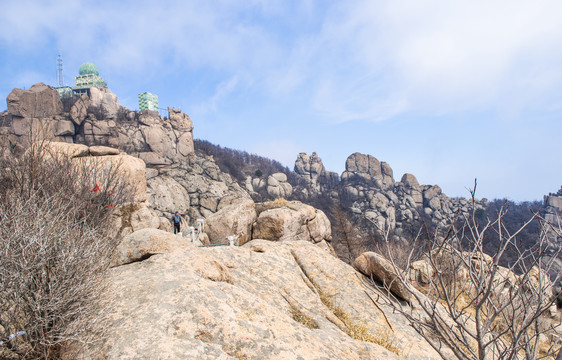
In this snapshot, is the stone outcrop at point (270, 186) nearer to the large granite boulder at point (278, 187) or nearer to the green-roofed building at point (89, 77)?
the large granite boulder at point (278, 187)

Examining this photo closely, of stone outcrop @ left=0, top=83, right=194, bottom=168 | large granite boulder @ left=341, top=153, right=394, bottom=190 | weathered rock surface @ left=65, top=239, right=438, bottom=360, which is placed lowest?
weathered rock surface @ left=65, top=239, right=438, bottom=360

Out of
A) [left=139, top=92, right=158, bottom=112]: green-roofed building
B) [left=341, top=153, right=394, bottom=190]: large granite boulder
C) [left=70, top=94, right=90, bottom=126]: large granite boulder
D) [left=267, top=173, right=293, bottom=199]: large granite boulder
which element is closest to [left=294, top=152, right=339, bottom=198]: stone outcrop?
[left=341, top=153, right=394, bottom=190]: large granite boulder

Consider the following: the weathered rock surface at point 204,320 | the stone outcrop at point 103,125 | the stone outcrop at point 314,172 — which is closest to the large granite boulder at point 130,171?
the weathered rock surface at point 204,320

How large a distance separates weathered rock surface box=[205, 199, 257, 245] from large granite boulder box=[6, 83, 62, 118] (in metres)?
54.5

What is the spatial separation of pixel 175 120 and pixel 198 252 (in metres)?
73.5

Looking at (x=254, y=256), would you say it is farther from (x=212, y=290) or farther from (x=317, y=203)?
(x=317, y=203)

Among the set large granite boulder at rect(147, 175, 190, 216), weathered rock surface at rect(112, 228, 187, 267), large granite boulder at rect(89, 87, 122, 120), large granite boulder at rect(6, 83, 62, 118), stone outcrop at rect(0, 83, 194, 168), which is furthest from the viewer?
large granite boulder at rect(89, 87, 122, 120)

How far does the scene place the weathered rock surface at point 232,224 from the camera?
59.2 ft

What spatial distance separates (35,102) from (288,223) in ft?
208

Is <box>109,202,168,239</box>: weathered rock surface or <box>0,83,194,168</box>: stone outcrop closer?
<box>109,202,168,239</box>: weathered rock surface

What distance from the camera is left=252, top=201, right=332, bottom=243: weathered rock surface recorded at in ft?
61.4

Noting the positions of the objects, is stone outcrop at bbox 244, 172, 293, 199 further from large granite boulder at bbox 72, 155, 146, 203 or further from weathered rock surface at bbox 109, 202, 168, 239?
weathered rock surface at bbox 109, 202, 168, 239

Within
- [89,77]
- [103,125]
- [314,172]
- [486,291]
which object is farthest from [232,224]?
[89,77]

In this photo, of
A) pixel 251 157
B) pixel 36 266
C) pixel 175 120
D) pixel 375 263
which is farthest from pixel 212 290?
pixel 251 157
